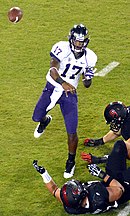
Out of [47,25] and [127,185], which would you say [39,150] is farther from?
[47,25]

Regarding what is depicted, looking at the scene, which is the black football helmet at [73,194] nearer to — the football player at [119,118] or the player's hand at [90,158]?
the football player at [119,118]

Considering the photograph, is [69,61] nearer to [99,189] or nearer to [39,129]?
[39,129]

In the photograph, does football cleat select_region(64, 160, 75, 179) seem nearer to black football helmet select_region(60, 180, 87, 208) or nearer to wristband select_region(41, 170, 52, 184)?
wristband select_region(41, 170, 52, 184)

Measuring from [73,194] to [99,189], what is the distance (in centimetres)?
42

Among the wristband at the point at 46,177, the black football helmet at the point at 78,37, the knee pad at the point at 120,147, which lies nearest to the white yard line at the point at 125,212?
the knee pad at the point at 120,147

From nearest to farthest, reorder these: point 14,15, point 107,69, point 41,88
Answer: point 41,88 → point 107,69 → point 14,15

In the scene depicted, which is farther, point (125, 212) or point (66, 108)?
point (66, 108)

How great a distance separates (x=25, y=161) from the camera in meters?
9.48

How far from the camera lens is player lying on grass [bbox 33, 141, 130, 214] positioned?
808cm

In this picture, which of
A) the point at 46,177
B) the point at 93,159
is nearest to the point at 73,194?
the point at 46,177

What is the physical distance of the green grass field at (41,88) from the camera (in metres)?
8.99

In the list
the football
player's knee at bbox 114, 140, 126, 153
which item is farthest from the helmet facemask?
the football

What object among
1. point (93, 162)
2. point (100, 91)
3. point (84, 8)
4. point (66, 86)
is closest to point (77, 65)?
point (66, 86)

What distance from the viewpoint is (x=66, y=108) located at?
362 inches
